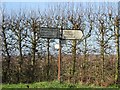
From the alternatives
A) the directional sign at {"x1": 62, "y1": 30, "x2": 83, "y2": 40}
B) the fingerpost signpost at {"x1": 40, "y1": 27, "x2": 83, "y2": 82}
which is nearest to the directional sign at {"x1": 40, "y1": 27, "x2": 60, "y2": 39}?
the fingerpost signpost at {"x1": 40, "y1": 27, "x2": 83, "y2": 82}

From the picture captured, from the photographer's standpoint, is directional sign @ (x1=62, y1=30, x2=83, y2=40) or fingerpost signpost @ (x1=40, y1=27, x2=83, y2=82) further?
directional sign @ (x1=62, y1=30, x2=83, y2=40)

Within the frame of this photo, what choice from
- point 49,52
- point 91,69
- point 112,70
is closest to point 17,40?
point 49,52

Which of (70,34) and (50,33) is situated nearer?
(50,33)

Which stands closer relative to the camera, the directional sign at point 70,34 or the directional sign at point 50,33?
the directional sign at point 50,33

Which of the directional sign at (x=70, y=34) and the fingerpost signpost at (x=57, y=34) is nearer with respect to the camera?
the fingerpost signpost at (x=57, y=34)

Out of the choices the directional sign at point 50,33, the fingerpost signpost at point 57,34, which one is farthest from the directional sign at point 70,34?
the directional sign at point 50,33

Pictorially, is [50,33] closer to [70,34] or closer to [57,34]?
[57,34]

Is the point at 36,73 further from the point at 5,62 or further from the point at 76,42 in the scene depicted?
the point at 76,42

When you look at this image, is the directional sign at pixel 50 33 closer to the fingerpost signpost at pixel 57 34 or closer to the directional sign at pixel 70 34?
the fingerpost signpost at pixel 57 34

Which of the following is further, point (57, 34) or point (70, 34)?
point (70, 34)

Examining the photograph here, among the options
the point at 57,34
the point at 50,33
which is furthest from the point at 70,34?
the point at 50,33

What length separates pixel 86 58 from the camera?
16.7 m

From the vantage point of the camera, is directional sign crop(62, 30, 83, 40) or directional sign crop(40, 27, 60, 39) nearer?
directional sign crop(40, 27, 60, 39)

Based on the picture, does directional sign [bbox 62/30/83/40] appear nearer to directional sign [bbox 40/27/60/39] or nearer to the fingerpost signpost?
the fingerpost signpost
